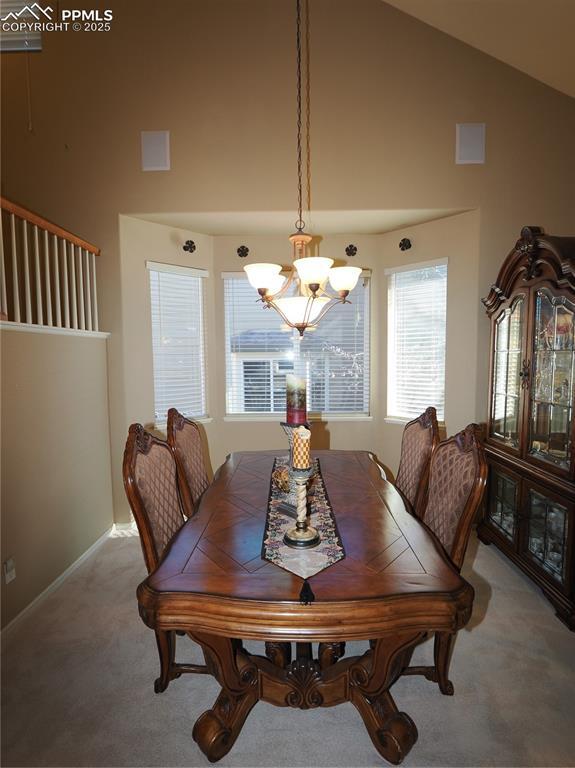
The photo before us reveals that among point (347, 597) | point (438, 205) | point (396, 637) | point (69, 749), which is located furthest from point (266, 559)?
point (438, 205)

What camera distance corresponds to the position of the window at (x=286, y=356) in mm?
4273

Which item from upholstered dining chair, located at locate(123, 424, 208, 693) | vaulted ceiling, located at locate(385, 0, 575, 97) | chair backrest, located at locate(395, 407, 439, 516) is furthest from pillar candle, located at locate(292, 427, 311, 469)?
vaulted ceiling, located at locate(385, 0, 575, 97)

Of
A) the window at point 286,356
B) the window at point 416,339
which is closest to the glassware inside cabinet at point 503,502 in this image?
the window at point 416,339

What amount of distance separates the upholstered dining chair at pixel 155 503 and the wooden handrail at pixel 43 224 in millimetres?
1531

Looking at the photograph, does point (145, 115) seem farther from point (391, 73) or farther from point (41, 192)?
point (391, 73)

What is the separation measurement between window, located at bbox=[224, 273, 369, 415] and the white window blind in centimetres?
248

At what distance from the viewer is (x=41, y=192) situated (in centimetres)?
357

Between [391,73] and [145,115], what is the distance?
6.71ft

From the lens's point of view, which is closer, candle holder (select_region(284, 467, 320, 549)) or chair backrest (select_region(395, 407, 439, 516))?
candle holder (select_region(284, 467, 320, 549))

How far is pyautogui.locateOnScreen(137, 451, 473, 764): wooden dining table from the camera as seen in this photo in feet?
4.31

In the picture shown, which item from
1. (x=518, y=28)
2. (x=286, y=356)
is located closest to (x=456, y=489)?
(x=286, y=356)

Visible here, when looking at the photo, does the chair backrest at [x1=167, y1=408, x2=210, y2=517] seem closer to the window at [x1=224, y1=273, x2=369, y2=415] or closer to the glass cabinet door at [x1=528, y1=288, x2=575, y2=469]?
the window at [x1=224, y1=273, x2=369, y2=415]

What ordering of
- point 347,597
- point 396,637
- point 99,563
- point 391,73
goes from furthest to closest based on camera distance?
1. point 391,73
2. point 99,563
3. point 396,637
4. point 347,597

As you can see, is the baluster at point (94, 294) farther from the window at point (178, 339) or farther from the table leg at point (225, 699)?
the table leg at point (225, 699)
